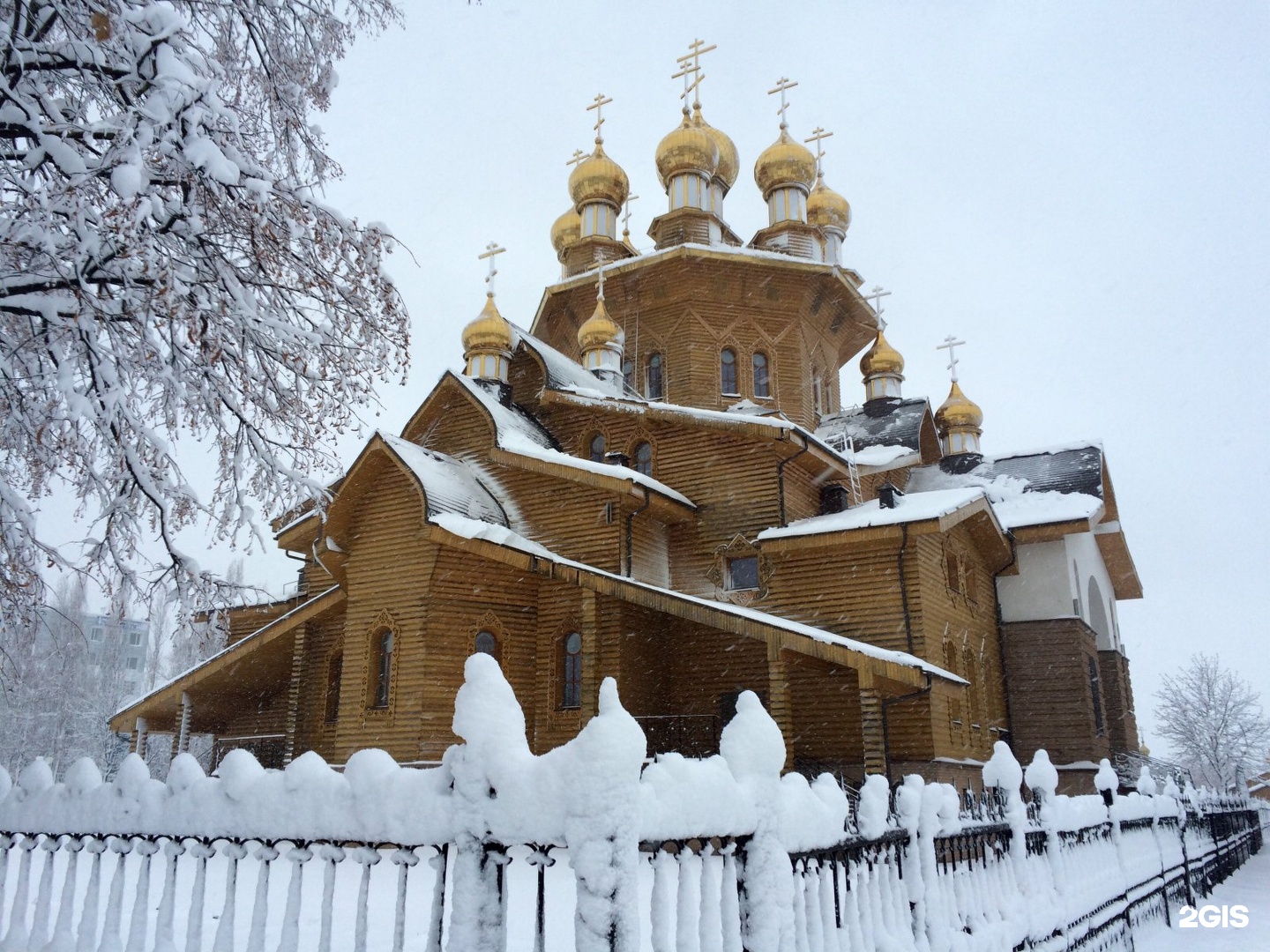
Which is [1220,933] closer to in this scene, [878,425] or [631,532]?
[631,532]

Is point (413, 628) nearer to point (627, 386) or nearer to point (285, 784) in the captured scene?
point (627, 386)

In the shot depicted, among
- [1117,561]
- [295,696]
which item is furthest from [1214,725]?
[295,696]

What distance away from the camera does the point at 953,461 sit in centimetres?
2072

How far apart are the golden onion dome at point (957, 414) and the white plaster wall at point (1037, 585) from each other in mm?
4455

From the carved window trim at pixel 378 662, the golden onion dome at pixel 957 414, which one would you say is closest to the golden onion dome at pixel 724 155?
the golden onion dome at pixel 957 414

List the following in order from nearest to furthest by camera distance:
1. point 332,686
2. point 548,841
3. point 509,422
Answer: point 548,841, point 332,686, point 509,422

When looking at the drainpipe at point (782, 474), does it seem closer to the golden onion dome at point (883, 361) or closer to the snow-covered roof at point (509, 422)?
the snow-covered roof at point (509, 422)

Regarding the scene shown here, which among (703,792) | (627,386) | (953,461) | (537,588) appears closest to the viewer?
(703,792)

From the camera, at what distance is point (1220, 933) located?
8234 millimetres

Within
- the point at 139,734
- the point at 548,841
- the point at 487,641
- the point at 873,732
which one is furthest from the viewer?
the point at 139,734

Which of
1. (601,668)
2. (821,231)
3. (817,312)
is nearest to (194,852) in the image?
(601,668)

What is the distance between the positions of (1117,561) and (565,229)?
48.8 ft

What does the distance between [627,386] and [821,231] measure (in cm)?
742

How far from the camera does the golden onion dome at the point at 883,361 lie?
20.9 metres
